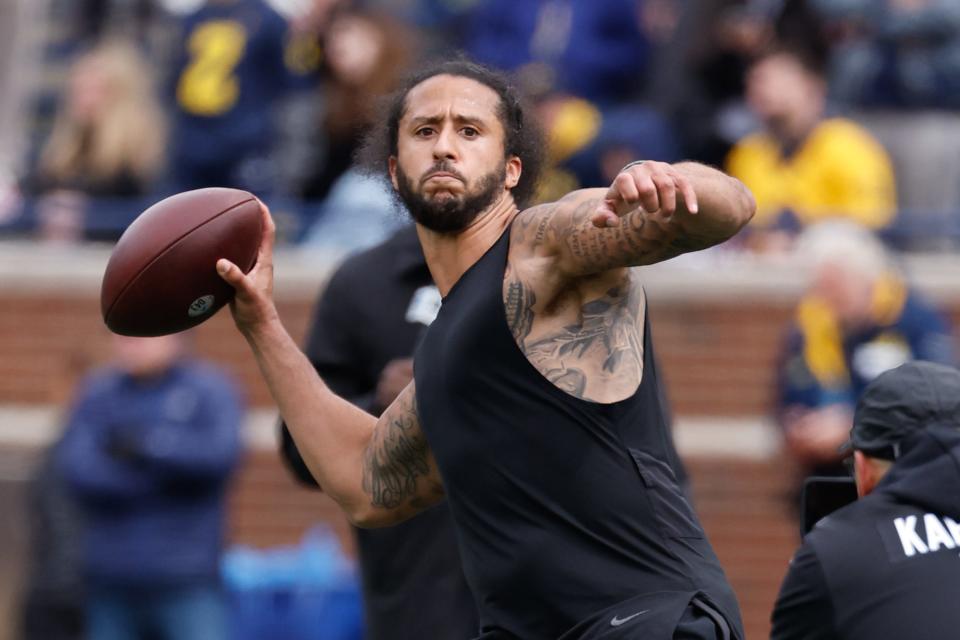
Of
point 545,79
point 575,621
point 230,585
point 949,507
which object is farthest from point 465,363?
point 545,79

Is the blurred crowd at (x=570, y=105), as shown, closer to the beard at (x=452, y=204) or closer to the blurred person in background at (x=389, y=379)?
the blurred person in background at (x=389, y=379)

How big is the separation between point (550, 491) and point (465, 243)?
628 mm

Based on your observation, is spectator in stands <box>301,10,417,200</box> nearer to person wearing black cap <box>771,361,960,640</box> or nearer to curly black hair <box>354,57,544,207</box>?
curly black hair <box>354,57,544,207</box>

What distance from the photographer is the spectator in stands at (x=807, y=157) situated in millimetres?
9102

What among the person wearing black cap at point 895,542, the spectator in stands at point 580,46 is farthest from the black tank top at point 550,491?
the spectator in stands at point 580,46

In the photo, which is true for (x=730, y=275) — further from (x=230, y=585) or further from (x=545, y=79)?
(x=230, y=585)

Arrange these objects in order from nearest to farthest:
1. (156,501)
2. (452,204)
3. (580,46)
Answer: (452,204)
(156,501)
(580,46)

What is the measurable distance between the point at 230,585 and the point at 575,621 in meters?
5.42

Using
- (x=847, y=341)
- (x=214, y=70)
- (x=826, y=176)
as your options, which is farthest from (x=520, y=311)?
(x=214, y=70)

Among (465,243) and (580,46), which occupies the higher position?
(465,243)

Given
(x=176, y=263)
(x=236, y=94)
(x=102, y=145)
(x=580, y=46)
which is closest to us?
(x=176, y=263)

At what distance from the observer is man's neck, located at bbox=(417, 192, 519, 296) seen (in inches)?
164

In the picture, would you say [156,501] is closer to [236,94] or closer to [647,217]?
[236,94]

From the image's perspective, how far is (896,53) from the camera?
970 centimetres
